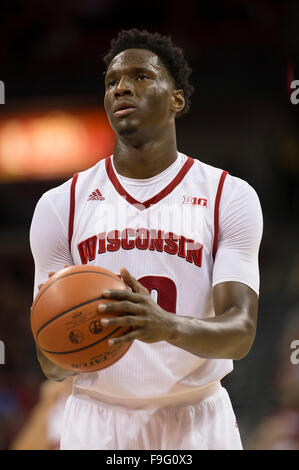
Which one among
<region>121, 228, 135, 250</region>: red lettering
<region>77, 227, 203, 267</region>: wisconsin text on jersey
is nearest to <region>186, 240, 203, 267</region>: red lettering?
<region>77, 227, 203, 267</region>: wisconsin text on jersey

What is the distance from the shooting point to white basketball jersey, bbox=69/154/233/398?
3.16m

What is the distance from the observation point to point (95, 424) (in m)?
3.20

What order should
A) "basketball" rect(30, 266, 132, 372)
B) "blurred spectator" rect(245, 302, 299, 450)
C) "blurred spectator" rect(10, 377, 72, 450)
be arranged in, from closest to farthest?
"basketball" rect(30, 266, 132, 372) → "blurred spectator" rect(10, 377, 72, 450) → "blurred spectator" rect(245, 302, 299, 450)

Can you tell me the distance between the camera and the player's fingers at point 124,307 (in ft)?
7.80

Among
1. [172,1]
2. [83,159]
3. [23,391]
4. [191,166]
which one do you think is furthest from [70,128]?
[191,166]

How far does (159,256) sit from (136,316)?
84cm

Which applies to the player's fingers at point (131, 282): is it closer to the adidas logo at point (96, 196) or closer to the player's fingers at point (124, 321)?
the player's fingers at point (124, 321)

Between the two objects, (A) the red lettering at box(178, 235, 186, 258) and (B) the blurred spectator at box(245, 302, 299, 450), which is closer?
(A) the red lettering at box(178, 235, 186, 258)

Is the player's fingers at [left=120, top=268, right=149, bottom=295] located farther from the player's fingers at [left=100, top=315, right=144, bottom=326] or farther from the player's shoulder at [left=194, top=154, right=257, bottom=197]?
the player's shoulder at [left=194, top=154, right=257, bottom=197]

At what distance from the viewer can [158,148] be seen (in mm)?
3439

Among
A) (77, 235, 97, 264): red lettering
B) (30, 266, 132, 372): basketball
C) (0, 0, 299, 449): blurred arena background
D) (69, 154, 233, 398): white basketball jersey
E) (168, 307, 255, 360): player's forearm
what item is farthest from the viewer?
(0, 0, 299, 449): blurred arena background

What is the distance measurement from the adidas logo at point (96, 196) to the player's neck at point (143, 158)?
16 centimetres

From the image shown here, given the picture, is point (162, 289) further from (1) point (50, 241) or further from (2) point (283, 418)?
(2) point (283, 418)

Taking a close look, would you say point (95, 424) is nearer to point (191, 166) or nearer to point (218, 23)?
point (191, 166)
